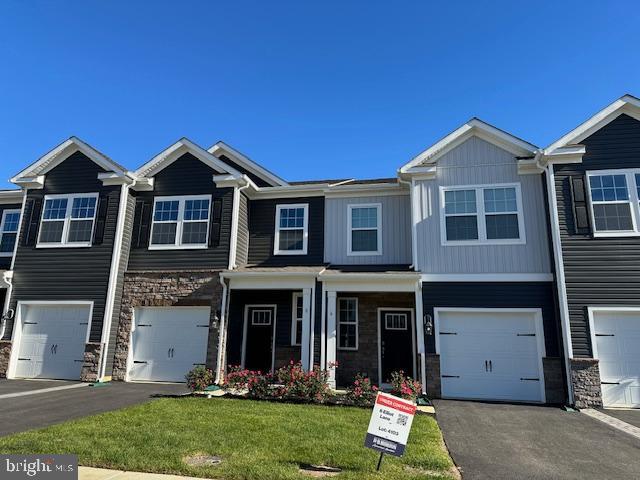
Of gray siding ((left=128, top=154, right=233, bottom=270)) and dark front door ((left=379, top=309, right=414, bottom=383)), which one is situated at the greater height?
gray siding ((left=128, top=154, right=233, bottom=270))

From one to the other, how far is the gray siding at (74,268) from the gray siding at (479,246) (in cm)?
972

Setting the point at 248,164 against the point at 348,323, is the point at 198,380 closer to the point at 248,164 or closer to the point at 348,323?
the point at 348,323

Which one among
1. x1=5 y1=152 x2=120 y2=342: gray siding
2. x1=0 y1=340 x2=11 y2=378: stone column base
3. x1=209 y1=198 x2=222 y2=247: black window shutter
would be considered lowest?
x1=0 y1=340 x2=11 y2=378: stone column base

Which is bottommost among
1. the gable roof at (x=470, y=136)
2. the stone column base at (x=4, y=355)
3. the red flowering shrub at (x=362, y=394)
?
the red flowering shrub at (x=362, y=394)

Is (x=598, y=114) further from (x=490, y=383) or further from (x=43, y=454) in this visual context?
(x=43, y=454)

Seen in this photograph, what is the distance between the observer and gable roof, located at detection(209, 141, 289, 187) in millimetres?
14977

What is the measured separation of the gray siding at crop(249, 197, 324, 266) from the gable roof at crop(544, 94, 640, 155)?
7.04 m

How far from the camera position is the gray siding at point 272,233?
13.7m

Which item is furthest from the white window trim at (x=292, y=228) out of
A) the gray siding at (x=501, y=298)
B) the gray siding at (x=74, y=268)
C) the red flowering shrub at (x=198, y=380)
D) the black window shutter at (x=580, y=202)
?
the black window shutter at (x=580, y=202)

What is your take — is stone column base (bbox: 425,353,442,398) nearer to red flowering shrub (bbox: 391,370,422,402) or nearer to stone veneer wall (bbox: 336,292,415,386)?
red flowering shrub (bbox: 391,370,422,402)

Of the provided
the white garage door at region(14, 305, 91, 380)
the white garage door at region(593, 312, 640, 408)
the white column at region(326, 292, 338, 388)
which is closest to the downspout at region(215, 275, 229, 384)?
the white column at region(326, 292, 338, 388)

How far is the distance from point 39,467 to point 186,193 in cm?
992

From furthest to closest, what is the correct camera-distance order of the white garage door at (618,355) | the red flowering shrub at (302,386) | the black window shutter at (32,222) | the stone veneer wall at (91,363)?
the black window shutter at (32,222) → the stone veneer wall at (91,363) → the white garage door at (618,355) → the red flowering shrub at (302,386)

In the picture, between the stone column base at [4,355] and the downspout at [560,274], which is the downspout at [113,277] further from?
the downspout at [560,274]
